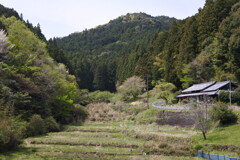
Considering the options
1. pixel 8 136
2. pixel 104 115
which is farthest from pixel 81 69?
pixel 8 136

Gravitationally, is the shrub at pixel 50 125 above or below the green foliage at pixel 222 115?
below

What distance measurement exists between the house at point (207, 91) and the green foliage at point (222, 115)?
12.3 metres

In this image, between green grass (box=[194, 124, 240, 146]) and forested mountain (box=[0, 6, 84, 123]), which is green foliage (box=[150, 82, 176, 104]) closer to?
forested mountain (box=[0, 6, 84, 123])

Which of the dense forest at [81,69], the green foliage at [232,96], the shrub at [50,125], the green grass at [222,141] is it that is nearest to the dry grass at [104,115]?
the dense forest at [81,69]

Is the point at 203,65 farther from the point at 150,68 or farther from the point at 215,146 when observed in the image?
the point at 215,146

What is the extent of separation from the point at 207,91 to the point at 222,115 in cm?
2075

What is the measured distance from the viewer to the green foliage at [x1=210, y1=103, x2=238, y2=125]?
78.8 feet

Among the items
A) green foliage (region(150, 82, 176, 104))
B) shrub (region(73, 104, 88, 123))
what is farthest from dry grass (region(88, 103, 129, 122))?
green foliage (region(150, 82, 176, 104))

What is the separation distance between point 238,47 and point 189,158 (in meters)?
33.1

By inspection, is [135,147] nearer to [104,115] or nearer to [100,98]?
[104,115]

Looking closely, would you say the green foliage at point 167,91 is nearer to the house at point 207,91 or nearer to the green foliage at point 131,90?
the house at point 207,91

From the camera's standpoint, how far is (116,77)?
102m

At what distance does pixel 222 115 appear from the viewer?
24.0 meters

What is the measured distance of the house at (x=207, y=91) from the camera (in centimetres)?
4115
